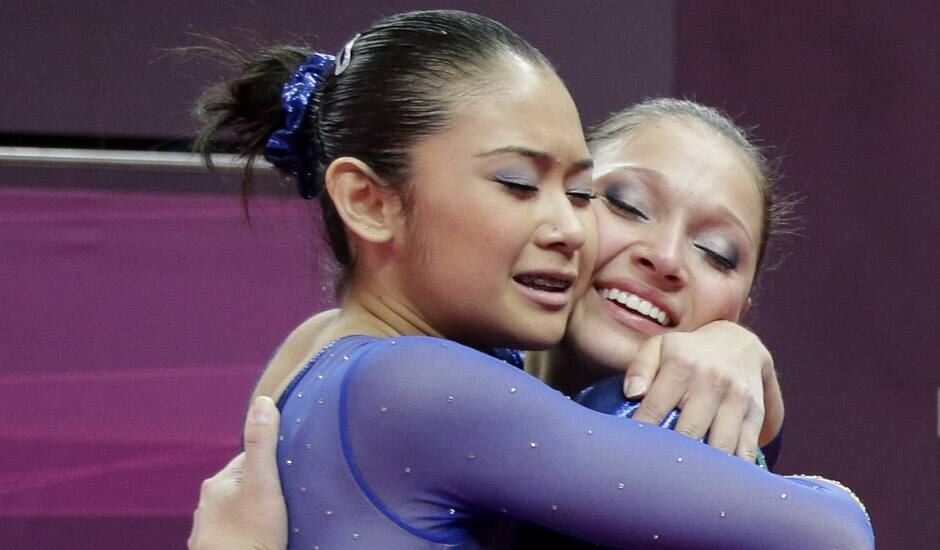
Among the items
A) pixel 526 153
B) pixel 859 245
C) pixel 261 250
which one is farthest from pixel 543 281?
pixel 859 245

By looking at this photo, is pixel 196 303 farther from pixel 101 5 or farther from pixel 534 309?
pixel 534 309

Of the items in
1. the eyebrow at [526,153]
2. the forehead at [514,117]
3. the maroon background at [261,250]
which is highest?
the forehead at [514,117]

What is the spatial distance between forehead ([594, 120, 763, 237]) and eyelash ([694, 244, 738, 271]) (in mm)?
41

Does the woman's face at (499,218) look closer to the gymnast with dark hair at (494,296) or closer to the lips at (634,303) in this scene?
the gymnast with dark hair at (494,296)

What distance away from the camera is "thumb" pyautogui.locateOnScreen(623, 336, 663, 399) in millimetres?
1059

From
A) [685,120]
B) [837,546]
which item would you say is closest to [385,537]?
[837,546]

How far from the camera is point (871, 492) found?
2277 millimetres

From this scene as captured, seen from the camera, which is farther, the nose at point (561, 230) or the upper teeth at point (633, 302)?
the upper teeth at point (633, 302)

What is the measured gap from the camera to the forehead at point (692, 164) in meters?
1.21

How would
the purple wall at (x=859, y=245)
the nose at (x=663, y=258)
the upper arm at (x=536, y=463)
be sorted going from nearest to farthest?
the upper arm at (x=536, y=463)
the nose at (x=663, y=258)
the purple wall at (x=859, y=245)

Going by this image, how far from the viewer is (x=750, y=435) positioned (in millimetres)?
1078

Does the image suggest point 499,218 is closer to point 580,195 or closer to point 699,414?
point 580,195

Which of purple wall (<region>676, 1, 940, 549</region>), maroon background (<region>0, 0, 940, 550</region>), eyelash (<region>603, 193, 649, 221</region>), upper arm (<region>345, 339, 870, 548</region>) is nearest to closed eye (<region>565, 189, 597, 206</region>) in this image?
eyelash (<region>603, 193, 649, 221</region>)

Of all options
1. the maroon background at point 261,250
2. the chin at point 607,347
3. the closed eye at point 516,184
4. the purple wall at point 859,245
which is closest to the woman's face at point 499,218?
the closed eye at point 516,184
